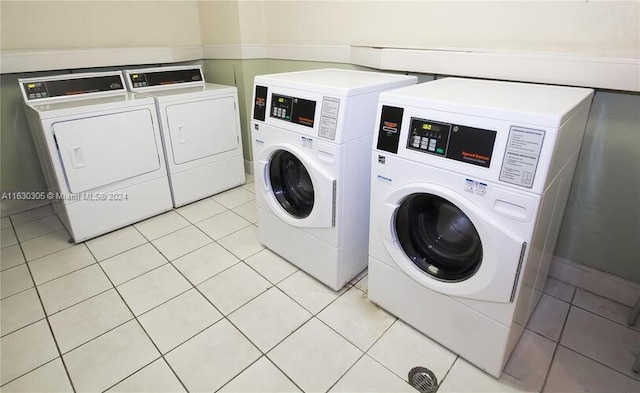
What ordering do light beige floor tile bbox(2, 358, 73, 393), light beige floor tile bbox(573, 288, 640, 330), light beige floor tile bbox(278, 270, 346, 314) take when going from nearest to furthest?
light beige floor tile bbox(2, 358, 73, 393) → light beige floor tile bbox(573, 288, 640, 330) → light beige floor tile bbox(278, 270, 346, 314)

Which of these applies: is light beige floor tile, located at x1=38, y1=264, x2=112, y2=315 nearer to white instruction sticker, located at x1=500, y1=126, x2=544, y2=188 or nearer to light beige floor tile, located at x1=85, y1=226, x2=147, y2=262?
light beige floor tile, located at x1=85, y1=226, x2=147, y2=262

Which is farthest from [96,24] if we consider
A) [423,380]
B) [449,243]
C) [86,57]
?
[423,380]

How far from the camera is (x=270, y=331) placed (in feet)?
5.54

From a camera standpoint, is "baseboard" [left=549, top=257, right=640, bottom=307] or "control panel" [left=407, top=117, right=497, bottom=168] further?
"baseboard" [left=549, top=257, right=640, bottom=307]

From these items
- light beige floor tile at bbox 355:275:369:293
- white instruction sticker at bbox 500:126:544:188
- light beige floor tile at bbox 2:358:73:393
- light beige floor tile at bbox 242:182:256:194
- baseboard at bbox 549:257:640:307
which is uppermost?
white instruction sticker at bbox 500:126:544:188

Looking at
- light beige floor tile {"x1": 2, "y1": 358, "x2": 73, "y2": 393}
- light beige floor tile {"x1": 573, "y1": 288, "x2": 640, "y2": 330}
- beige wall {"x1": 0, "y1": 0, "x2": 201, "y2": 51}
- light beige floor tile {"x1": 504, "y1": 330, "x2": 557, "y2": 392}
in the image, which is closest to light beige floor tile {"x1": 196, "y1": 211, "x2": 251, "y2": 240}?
light beige floor tile {"x1": 2, "y1": 358, "x2": 73, "y2": 393}

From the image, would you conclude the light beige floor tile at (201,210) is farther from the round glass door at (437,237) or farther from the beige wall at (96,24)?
the round glass door at (437,237)

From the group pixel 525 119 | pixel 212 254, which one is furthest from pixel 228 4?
pixel 525 119

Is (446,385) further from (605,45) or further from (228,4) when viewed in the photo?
(228,4)

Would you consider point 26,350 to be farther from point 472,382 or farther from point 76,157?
point 472,382

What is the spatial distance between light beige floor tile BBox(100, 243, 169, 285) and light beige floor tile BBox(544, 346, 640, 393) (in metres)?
2.10

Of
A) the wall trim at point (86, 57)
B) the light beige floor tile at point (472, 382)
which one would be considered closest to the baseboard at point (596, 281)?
the light beige floor tile at point (472, 382)

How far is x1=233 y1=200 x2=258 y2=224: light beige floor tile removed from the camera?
2.71m

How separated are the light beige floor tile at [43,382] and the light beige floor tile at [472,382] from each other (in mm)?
1519
